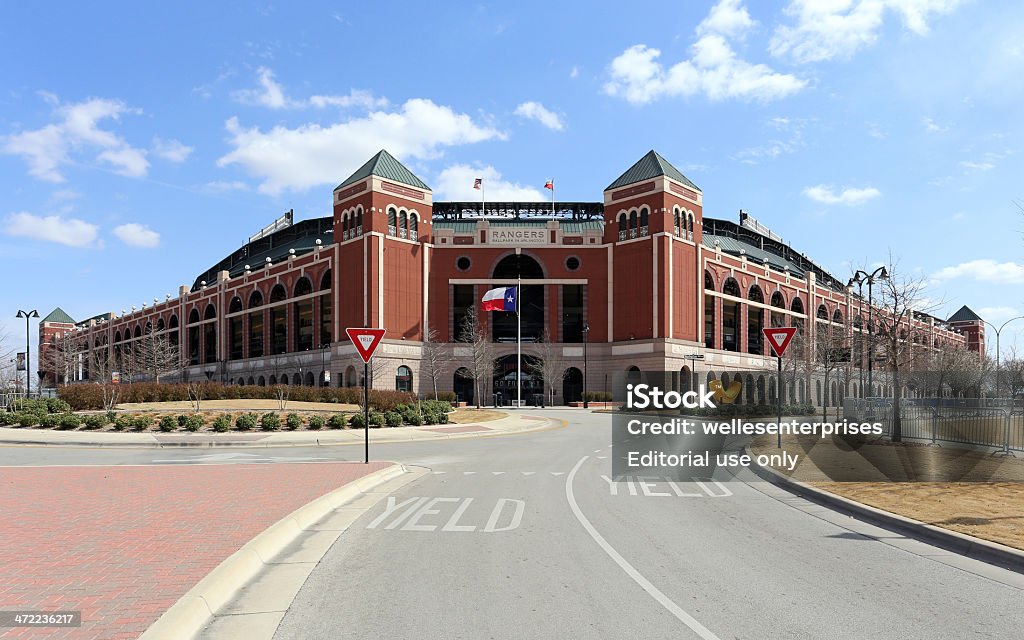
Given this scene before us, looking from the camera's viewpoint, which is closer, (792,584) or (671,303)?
(792,584)

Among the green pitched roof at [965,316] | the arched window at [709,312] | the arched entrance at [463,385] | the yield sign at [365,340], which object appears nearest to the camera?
the yield sign at [365,340]

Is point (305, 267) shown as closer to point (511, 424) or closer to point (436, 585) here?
point (511, 424)

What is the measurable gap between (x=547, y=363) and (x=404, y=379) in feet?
46.4

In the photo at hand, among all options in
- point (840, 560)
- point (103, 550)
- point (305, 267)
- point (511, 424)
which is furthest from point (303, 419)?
point (305, 267)

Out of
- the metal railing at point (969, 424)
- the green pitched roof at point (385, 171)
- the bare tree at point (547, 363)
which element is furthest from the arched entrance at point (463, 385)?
the metal railing at point (969, 424)

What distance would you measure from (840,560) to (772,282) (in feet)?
279

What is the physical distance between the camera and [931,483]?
1437 centimetres

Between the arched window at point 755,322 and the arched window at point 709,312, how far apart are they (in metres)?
8.16

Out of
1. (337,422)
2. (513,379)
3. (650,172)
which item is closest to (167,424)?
(337,422)

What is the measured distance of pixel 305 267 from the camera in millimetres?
81188

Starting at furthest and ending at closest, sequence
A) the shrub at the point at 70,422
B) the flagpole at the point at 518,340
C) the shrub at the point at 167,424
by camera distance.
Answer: the flagpole at the point at 518,340 → the shrub at the point at 70,422 → the shrub at the point at 167,424

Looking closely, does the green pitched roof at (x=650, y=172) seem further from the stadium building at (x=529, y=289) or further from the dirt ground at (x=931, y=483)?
the dirt ground at (x=931, y=483)

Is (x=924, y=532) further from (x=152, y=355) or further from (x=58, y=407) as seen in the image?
(x=152, y=355)

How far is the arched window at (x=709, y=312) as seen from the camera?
77.7 meters
